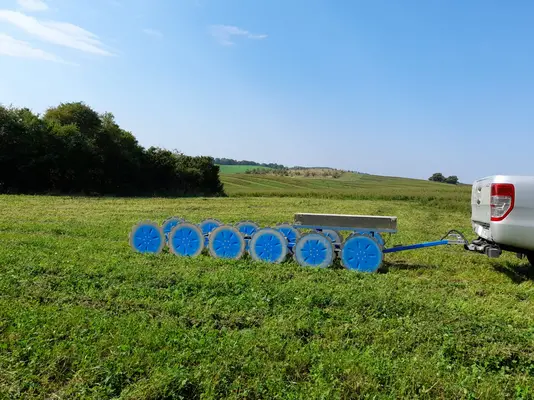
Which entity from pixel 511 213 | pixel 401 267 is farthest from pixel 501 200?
pixel 401 267

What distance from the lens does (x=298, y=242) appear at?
7.72 metres

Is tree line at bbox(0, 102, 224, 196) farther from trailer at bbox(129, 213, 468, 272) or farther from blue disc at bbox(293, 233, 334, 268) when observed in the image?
blue disc at bbox(293, 233, 334, 268)

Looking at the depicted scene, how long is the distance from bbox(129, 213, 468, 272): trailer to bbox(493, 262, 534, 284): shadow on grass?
3.89 feet

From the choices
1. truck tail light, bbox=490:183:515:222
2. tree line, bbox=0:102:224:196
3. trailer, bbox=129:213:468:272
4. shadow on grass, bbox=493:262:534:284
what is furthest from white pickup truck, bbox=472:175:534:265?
tree line, bbox=0:102:224:196

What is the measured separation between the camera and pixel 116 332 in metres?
4.06

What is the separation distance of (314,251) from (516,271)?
4.33 metres

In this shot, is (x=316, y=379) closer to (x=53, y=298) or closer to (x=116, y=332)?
(x=116, y=332)

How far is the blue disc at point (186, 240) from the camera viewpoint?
8289 millimetres

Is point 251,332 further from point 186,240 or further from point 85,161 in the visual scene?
point 85,161

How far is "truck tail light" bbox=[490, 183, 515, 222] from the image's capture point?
6.18 m

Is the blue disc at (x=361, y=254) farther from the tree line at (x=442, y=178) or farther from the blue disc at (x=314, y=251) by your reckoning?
the tree line at (x=442, y=178)

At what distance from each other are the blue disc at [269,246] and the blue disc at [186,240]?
1.15 m

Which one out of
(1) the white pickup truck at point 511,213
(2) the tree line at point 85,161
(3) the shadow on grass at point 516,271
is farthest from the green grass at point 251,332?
(2) the tree line at point 85,161

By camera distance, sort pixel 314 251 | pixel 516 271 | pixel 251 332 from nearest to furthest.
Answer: pixel 251 332, pixel 314 251, pixel 516 271
